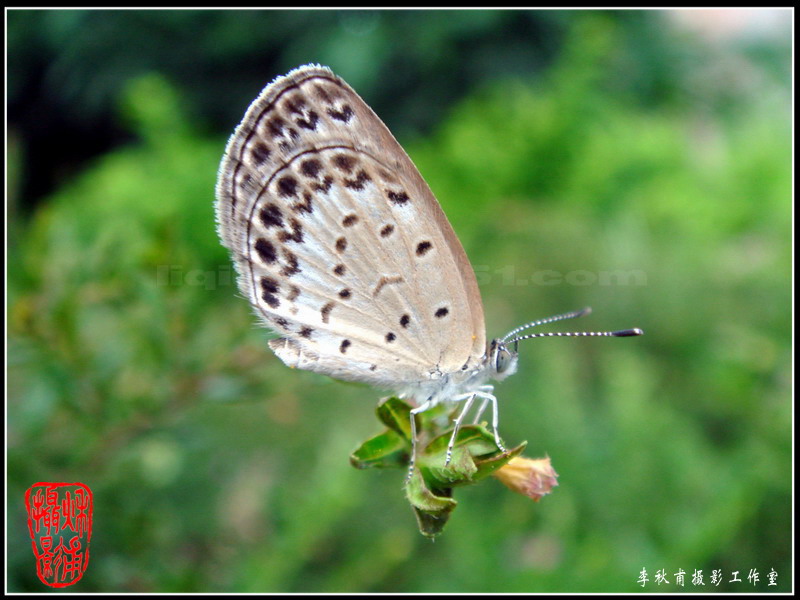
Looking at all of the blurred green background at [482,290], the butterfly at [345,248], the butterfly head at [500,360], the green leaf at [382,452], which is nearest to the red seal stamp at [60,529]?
the blurred green background at [482,290]

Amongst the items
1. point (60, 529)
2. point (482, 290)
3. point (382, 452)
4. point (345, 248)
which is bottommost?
point (60, 529)

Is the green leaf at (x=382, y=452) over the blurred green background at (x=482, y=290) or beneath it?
beneath

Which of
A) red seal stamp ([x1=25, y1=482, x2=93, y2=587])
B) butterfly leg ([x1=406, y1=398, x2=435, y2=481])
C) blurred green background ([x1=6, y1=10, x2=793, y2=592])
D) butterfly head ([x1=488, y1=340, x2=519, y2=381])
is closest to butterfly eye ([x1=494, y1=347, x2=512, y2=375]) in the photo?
butterfly head ([x1=488, y1=340, x2=519, y2=381])

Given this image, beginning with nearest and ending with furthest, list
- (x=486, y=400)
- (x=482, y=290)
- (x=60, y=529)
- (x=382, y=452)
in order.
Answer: (x=382, y=452)
(x=486, y=400)
(x=60, y=529)
(x=482, y=290)

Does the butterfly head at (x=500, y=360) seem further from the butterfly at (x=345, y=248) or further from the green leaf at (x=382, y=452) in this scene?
the green leaf at (x=382, y=452)

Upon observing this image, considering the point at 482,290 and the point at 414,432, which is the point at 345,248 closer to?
the point at 414,432

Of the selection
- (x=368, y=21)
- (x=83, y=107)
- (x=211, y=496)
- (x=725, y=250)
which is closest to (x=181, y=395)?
(x=211, y=496)

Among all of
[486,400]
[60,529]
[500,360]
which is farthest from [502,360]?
[60,529]
